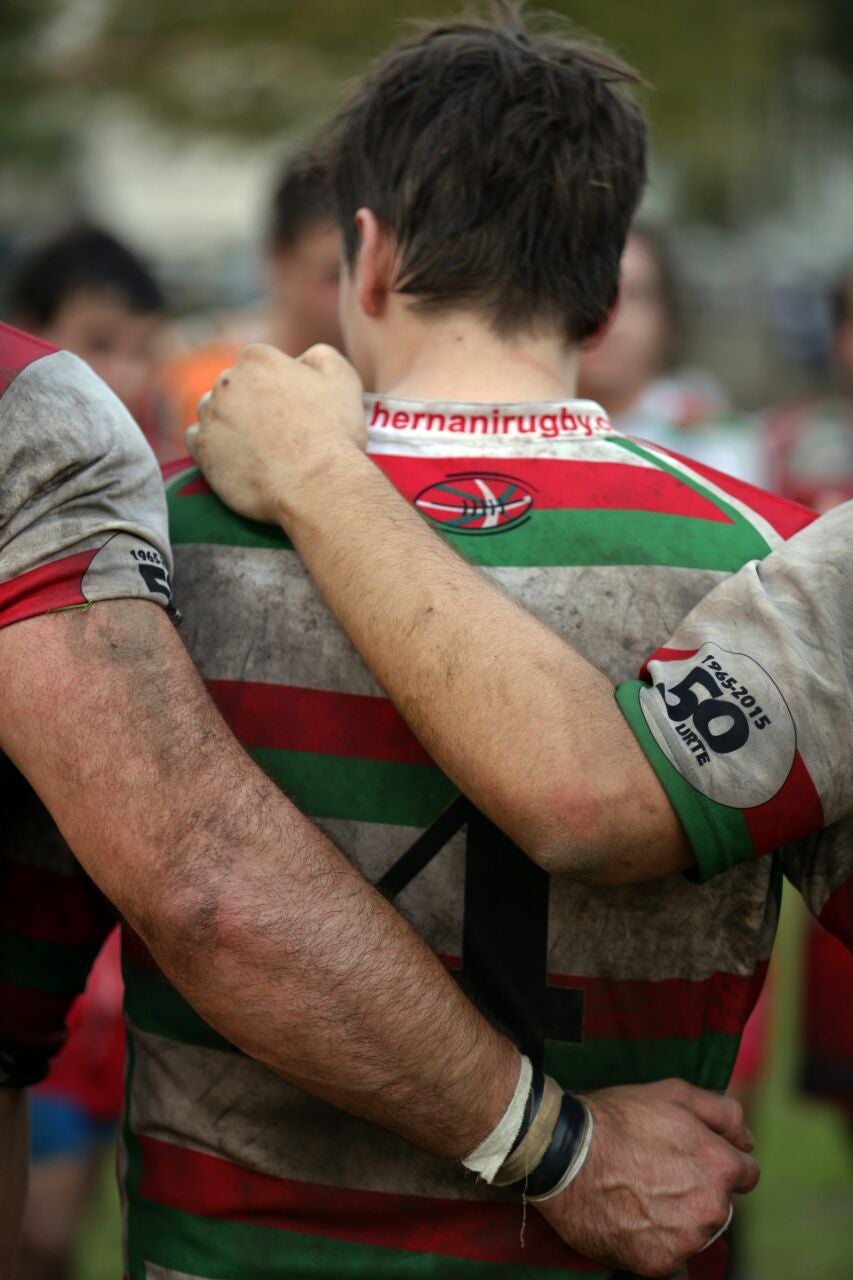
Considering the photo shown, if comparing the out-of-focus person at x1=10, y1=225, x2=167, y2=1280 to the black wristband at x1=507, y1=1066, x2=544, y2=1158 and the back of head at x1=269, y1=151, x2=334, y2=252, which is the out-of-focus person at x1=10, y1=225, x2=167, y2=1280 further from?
the black wristband at x1=507, y1=1066, x2=544, y2=1158

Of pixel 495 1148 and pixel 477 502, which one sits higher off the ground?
pixel 477 502

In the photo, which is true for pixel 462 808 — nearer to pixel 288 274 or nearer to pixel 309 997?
pixel 309 997

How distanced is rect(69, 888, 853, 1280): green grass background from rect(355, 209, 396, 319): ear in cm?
285

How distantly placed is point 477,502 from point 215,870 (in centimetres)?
57

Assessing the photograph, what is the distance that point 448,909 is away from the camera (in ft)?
5.79

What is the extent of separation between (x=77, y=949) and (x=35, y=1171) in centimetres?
192

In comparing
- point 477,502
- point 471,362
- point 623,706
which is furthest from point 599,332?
point 623,706

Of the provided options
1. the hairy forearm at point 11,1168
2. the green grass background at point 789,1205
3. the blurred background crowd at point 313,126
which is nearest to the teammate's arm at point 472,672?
the hairy forearm at point 11,1168

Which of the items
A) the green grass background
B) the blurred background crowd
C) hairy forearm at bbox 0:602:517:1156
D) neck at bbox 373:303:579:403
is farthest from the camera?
the blurred background crowd

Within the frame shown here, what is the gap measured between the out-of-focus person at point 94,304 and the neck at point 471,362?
2.86 meters

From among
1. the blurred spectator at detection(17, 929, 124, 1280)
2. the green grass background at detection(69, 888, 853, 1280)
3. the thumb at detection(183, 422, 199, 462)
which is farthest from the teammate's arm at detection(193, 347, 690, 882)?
the green grass background at detection(69, 888, 853, 1280)

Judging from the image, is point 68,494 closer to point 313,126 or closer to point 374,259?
point 374,259

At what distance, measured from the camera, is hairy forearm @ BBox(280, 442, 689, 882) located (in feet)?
5.08

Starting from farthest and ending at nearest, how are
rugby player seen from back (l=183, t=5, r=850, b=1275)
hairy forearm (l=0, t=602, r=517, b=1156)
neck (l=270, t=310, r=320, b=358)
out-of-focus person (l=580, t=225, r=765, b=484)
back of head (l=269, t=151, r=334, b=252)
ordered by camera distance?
out-of-focus person (l=580, t=225, r=765, b=484) < neck (l=270, t=310, r=320, b=358) < back of head (l=269, t=151, r=334, b=252) < rugby player seen from back (l=183, t=5, r=850, b=1275) < hairy forearm (l=0, t=602, r=517, b=1156)
